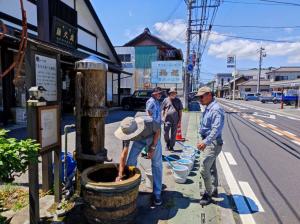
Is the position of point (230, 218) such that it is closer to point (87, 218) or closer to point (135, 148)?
point (135, 148)

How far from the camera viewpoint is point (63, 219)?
3.34m

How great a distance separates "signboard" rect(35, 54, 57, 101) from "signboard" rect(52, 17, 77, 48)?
7428 mm

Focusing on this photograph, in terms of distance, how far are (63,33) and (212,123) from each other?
381 inches

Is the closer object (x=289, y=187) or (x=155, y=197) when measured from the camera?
(x=155, y=197)

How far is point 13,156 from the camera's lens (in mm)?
2166

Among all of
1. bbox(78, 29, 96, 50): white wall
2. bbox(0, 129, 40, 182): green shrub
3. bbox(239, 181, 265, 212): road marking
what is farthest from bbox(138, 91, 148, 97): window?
bbox(0, 129, 40, 182): green shrub

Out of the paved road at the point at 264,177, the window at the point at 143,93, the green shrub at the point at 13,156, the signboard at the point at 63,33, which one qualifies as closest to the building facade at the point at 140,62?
the window at the point at 143,93

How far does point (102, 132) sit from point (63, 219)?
1.29 meters

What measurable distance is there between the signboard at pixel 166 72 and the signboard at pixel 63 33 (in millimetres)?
14667

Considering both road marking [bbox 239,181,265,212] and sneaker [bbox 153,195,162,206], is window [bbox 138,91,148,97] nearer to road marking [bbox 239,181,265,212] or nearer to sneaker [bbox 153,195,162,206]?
road marking [bbox 239,181,265,212]

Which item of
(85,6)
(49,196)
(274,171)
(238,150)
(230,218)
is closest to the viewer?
(230,218)

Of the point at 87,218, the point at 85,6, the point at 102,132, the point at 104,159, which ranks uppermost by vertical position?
the point at 85,6

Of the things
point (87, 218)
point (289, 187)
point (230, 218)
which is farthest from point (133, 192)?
point (289, 187)

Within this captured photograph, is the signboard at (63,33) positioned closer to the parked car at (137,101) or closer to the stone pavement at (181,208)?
the stone pavement at (181,208)
